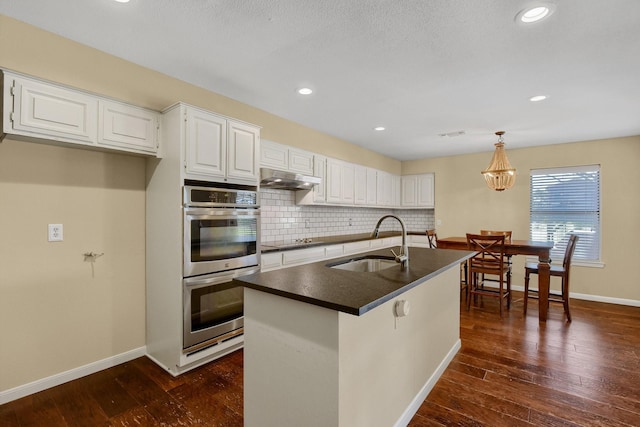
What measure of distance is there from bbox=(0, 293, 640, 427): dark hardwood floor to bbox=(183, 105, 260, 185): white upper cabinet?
1.61 metres

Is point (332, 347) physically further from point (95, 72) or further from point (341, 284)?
point (95, 72)

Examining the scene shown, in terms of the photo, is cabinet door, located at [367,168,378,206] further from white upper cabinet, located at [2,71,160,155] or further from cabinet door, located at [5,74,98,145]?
cabinet door, located at [5,74,98,145]

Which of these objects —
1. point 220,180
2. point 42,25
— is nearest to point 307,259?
point 220,180

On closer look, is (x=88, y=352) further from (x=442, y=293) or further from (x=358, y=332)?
(x=442, y=293)

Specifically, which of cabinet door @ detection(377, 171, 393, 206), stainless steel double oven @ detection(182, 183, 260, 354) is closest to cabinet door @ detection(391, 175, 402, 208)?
cabinet door @ detection(377, 171, 393, 206)

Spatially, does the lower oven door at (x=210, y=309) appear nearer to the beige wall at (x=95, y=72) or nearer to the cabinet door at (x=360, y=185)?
the beige wall at (x=95, y=72)

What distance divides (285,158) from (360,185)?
183 cm

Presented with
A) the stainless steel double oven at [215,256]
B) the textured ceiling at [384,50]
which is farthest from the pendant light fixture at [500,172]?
the stainless steel double oven at [215,256]

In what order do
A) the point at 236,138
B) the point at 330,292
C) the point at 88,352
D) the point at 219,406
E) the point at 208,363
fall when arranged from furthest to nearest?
1. the point at 236,138
2. the point at 208,363
3. the point at 88,352
4. the point at 219,406
5. the point at 330,292

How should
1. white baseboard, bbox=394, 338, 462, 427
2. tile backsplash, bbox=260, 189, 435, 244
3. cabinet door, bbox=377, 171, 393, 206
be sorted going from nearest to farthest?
white baseboard, bbox=394, 338, 462, 427, tile backsplash, bbox=260, 189, 435, 244, cabinet door, bbox=377, 171, 393, 206

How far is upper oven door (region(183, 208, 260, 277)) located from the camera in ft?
7.77

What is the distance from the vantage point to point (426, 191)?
6.17m

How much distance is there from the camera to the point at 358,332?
4.54 feet

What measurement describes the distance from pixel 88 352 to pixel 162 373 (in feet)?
1.91
